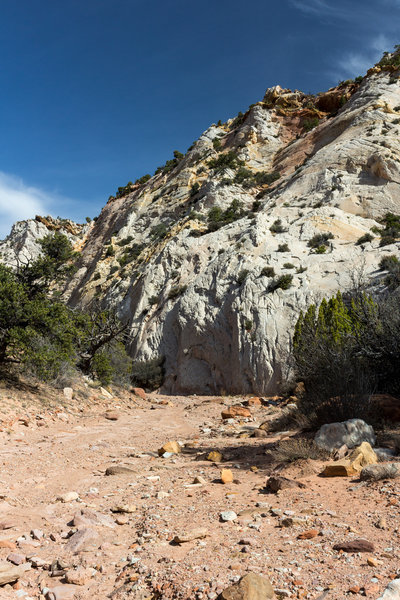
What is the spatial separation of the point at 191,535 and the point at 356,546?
1.31m

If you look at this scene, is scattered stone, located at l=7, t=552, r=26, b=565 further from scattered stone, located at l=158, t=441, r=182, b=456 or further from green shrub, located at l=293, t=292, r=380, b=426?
green shrub, located at l=293, t=292, r=380, b=426

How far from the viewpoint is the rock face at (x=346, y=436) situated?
5.38 metres

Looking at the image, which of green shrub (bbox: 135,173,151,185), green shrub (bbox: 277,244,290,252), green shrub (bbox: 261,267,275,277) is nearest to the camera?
green shrub (bbox: 261,267,275,277)

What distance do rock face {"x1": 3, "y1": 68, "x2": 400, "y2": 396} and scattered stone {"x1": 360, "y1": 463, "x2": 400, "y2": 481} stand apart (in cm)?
1114

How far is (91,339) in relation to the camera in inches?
627

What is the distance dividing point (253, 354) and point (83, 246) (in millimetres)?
42115

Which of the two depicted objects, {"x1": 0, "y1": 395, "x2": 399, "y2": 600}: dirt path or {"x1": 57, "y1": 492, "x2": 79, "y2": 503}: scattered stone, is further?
{"x1": 57, "y1": 492, "x2": 79, "y2": 503}: scattered stone

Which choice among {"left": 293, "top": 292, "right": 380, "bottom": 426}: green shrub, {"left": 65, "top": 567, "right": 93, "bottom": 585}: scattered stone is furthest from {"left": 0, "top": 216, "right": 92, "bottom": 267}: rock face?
{"left": 65, "top": 567, "right": 93, "bottom": 585}: scattered stone

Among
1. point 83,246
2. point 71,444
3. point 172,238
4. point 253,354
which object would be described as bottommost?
point 71,444

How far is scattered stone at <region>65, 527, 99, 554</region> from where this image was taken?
3342mm

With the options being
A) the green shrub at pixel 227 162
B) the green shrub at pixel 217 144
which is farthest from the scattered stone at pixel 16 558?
the green shrub at pixel 217 144

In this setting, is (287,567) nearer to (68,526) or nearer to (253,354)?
(68,526)

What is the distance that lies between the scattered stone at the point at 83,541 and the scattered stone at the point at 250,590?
150cm

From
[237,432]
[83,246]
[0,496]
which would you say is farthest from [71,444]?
[83,246]
